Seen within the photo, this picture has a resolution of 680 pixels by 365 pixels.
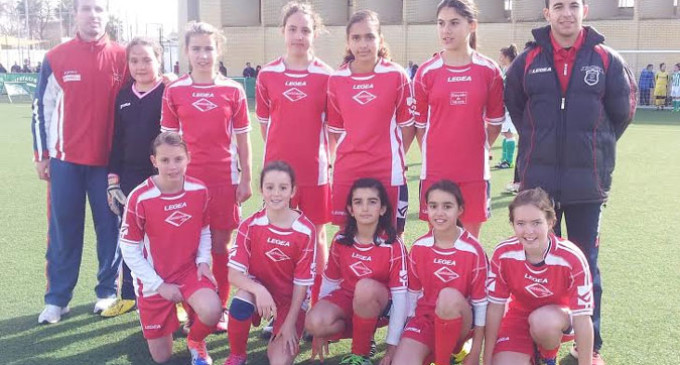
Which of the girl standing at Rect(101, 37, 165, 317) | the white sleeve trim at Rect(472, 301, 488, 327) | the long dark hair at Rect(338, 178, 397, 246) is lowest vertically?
the white sleeve trim at Rect(472, 301, 488, 327)

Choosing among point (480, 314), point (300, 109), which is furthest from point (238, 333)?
point (300, 109)

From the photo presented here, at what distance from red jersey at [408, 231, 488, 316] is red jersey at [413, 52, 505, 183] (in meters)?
0.44

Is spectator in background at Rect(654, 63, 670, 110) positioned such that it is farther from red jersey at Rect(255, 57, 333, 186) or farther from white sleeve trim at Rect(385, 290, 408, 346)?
white sleeve trim at Rect(385, 290, 408, 346)

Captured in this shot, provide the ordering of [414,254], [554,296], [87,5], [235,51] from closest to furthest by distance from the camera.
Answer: [554,296] → [414,254] → [87,5] → [235,51]

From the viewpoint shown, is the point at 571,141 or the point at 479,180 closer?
the point at 571,141

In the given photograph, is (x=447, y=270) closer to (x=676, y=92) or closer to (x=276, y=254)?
(x=276, y=254)

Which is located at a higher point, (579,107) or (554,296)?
(579,107)

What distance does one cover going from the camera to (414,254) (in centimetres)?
366

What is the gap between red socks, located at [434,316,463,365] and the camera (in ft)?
11.0

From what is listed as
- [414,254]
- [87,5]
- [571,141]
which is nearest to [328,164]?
[414,254]

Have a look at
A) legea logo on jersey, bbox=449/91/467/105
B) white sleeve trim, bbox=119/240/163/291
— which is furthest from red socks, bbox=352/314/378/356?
legea logo on jersey, bbox=449/91/467/105

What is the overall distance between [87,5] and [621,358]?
384 centimetres

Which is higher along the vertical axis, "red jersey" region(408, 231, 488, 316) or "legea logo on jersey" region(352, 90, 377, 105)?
"legea logo on jersey" region(352, 90, 377, 105)

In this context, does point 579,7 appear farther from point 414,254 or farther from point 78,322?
point 78,322
